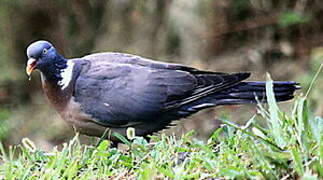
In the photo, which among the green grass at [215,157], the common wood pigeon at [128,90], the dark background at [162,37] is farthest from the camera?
the dark background at [162,37]

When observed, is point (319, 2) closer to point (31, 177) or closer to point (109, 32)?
point (109, 32)

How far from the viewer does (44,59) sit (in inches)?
210

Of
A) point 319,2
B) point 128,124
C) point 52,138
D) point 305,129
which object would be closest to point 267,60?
point 319,2

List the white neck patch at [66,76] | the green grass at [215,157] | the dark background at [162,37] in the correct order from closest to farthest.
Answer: the green grass at [215,157] → the white neck patch at [66,76] → the dark background at [162,37]

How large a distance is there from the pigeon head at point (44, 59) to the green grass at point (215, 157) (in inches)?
71.5

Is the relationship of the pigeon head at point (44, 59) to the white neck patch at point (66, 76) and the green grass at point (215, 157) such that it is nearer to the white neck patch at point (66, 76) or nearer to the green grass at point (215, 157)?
the white neck patch at point (66, 76)

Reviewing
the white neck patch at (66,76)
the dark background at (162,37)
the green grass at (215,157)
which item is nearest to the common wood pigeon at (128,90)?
the white neck patch at (66,76)

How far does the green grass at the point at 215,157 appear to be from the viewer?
2691 millimetres

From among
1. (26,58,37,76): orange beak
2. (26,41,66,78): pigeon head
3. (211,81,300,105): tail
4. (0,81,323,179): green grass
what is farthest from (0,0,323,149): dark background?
(0,81,323,179): green grass

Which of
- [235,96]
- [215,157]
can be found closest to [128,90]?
[235,96]

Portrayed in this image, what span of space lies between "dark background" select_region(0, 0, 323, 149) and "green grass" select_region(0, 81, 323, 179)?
5.42 m

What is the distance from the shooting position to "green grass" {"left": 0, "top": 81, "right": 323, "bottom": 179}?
8.83ft

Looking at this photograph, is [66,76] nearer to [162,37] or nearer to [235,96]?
[235,96]

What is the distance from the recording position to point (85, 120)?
5098 mm
